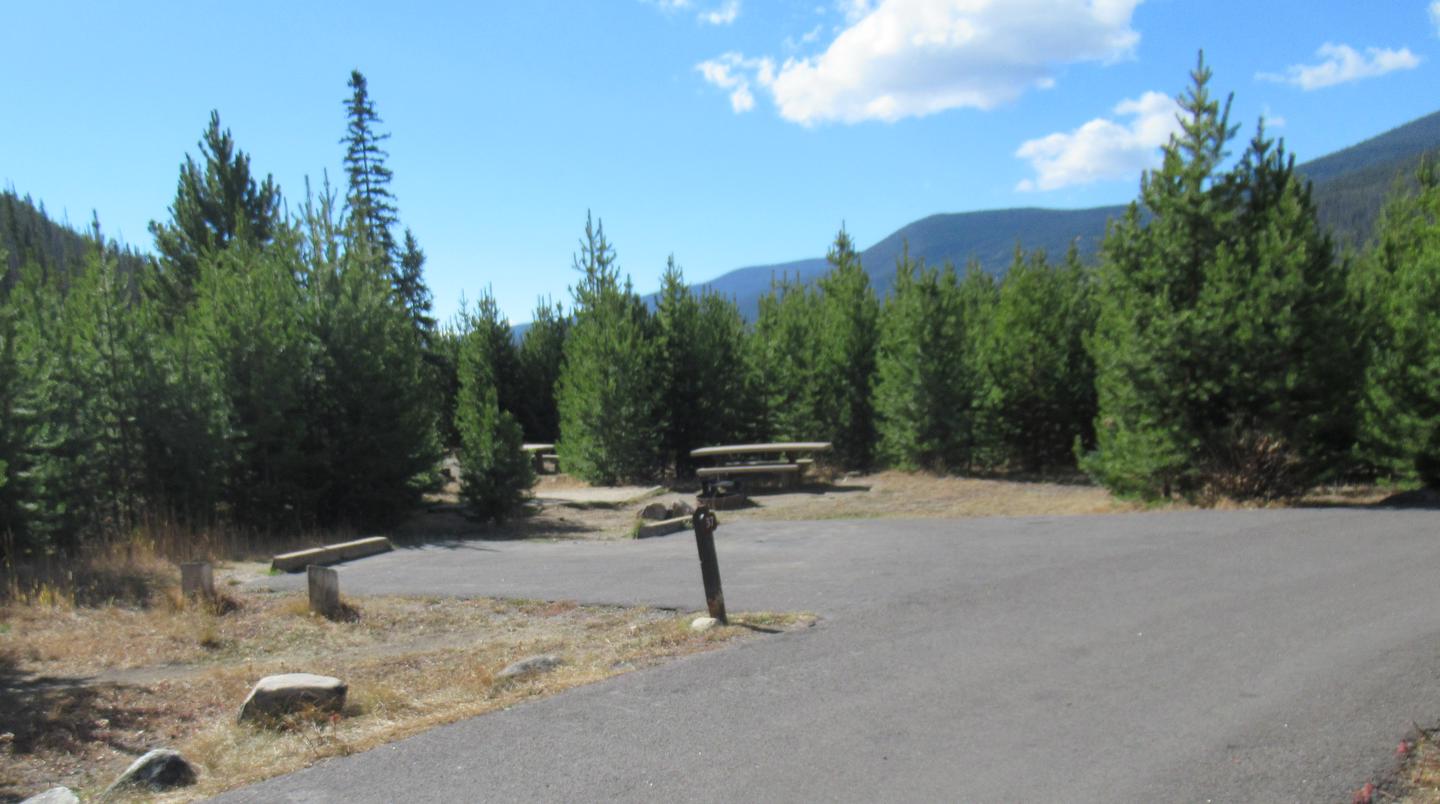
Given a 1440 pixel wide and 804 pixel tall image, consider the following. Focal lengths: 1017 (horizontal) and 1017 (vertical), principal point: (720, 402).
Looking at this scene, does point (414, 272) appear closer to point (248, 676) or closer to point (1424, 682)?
point (248, 676)

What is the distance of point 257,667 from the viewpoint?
8.02 meters

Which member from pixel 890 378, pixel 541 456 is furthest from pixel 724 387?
pixel 541 456

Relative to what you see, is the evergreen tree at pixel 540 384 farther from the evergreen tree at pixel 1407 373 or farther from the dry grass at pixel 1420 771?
the dry grass at pixel 1420 771

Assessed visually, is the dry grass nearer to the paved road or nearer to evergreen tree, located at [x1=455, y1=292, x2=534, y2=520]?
the paved road

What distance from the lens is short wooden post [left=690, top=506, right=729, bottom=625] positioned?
25.4ft

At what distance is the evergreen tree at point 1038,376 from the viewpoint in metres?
23.5

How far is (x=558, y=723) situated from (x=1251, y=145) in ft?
44.3

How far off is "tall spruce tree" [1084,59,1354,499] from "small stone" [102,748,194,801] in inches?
513

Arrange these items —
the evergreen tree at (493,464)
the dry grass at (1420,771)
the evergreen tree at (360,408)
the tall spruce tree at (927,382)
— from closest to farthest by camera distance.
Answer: the dry grass at (1420,771) → the evergreen tree at (360,408) → the evergreen tree at (493,464) → the tall spruce tree at (927,382)

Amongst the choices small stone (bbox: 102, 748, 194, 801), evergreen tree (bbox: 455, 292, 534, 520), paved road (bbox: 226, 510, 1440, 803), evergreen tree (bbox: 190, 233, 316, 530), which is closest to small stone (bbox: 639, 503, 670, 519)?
evergreen tree (bbox: 455, 292, 534, 520)

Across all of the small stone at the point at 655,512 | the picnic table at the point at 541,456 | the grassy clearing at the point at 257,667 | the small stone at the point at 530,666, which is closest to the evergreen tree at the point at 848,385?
the picnic table at the point at 541,456

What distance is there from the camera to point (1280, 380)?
1362 centimetres

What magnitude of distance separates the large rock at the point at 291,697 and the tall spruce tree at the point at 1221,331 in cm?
1204

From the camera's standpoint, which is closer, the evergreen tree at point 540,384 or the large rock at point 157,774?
the large rock at point 157,774
